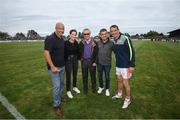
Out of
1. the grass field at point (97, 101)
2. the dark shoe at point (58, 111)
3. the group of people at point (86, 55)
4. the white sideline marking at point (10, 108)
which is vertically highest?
the group of people at point (86, 55)

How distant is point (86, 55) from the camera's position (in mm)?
7500

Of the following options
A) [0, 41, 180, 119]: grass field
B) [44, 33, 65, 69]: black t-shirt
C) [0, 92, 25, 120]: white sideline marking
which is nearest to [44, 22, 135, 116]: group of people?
[44, 33, 65, 69]: black t-shirt

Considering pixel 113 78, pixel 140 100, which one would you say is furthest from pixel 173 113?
pixel 113 78

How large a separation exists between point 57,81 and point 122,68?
193 cm

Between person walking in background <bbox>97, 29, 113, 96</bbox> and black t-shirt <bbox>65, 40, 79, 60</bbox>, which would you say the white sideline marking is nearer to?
black t-shirt <bbox>65, 40, 79, 60</bbox>

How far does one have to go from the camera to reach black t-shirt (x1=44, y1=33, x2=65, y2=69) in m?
5.75

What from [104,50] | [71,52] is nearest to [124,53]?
[104,50]

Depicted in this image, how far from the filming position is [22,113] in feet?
20.3

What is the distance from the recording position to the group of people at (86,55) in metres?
5.94

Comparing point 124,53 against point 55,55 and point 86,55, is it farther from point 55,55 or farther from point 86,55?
point 55,55

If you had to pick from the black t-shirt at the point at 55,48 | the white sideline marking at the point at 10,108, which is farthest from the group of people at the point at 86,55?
the white sideline marking at the point at 10,108

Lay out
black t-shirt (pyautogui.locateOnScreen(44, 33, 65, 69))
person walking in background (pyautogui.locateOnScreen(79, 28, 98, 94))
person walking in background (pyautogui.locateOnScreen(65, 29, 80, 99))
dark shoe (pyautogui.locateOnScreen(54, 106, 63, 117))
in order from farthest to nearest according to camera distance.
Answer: person walking in background (pyautogui.locateOnScreen(79, 28, 98, 94)), person walking in background (pyautogui.locateOnScreen(65, 29, 80, 99)), dark shoe (pyautogui.locateOnScreen(54, 106, 63, 117)), black t-shirt (pyautogui.locateOnScreen(44, 33, 65, 69))

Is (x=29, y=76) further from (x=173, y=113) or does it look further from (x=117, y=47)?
(x=173, y=113)

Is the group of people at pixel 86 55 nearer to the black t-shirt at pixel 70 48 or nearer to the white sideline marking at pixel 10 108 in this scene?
the black t-shirt at pixel 70 48
